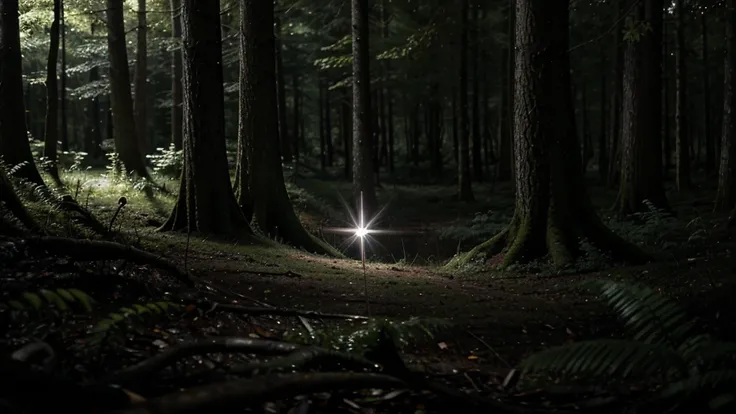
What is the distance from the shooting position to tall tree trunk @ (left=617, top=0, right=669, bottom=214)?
1452 centimetres

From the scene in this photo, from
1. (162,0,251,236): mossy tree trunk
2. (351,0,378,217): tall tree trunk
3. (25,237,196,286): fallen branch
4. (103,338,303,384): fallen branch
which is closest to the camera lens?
(103,338,303,384): fallen branch

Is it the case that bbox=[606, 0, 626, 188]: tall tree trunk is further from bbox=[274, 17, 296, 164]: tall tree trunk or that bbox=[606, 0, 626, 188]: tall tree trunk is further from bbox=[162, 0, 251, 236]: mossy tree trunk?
bbox=[162, 0, 251, 236]: mossy tree trunk

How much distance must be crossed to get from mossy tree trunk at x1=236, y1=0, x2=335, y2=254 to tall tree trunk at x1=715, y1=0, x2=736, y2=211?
994cm

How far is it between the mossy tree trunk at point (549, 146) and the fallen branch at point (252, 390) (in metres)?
6.10

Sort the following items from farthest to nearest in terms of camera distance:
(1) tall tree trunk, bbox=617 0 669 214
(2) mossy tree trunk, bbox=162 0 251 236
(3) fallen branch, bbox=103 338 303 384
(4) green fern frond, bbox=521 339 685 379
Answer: (1) tall tree trunk, bbox=617 0 669 214 < (2) mossy tree trunk, bbox=162 0 251 236 < (4) green fern frond, bbox=521 339 685 379 < (3) fallen branch, bbox=103 338 303 384

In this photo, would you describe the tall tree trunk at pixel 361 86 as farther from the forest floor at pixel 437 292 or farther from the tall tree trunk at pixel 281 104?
the tall tree trunk at pixel 281 104

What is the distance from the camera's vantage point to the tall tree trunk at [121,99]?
16984 millimetres

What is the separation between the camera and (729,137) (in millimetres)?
14312

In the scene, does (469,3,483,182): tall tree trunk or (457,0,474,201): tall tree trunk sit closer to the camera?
(457,0,474,201): tall tree trunk

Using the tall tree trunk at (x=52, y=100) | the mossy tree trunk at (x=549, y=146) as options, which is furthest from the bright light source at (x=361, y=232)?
the tall tree trunk at (x=52, y=100)

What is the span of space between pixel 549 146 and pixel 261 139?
5.24 meters

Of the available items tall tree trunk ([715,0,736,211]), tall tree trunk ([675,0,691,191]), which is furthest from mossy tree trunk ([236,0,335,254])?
tall tree trunk ([675,0,691,191])

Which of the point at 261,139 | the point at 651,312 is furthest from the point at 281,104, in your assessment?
the point at 651,312

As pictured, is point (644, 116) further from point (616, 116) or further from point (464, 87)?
point (616, 116)
